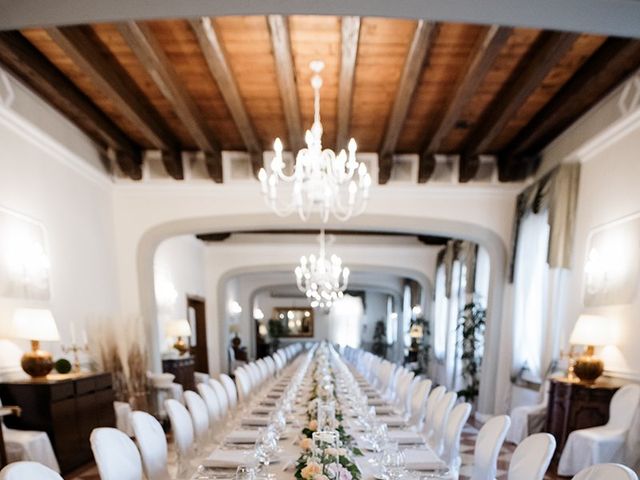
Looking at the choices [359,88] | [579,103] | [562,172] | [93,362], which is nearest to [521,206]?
[562,172]

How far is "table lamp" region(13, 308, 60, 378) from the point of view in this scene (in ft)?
12.0

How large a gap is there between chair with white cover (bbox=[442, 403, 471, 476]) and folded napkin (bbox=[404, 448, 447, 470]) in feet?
1.39

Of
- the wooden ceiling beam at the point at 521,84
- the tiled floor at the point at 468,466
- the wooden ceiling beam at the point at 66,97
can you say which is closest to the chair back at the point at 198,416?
the tiled floor at the point at 468,466

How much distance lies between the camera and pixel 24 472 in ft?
5.49

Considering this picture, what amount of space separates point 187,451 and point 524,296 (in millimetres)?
4712

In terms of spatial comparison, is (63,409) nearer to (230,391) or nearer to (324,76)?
(230,391)

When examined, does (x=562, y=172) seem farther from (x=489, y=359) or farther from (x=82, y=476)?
(x=82, y=476)

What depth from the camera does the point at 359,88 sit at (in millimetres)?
4152

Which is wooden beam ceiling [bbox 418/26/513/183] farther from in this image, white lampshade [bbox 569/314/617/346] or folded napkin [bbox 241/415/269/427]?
folded napkin [bbox 241/415/269/427]

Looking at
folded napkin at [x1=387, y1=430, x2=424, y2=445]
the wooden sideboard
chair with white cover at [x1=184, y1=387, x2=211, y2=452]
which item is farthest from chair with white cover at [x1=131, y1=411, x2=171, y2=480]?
the wooden sideboard

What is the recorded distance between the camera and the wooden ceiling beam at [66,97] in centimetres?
341

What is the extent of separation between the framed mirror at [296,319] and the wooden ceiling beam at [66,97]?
14494 mm

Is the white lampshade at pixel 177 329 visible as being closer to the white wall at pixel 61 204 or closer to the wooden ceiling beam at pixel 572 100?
the white wall at pixel 61 204

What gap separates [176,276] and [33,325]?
475 centimetres
